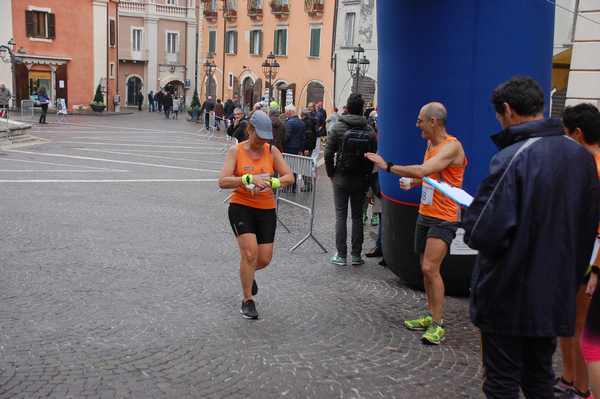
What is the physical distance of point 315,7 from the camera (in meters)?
42.8

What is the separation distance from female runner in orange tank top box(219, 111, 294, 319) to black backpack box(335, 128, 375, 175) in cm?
193

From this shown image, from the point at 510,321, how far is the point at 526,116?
A: 950 millimetres

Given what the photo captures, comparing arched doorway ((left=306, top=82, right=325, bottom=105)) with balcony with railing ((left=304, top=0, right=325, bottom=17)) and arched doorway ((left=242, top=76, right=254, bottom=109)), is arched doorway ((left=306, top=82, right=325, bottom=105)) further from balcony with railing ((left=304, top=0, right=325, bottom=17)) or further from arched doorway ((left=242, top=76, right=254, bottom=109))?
arched doorway ((left=242, top=76, right=254, bottom=109))

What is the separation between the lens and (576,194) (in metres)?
3.02

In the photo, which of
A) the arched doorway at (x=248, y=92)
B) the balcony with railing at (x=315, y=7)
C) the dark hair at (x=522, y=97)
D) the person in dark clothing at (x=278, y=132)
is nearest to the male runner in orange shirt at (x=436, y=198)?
the dark hair at (x=522, y=97)

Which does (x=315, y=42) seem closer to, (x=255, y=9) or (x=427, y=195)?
(x=255, y=9)

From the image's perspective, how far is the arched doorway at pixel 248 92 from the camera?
50.9m

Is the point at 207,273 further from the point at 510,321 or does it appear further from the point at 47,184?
the point at 47,184

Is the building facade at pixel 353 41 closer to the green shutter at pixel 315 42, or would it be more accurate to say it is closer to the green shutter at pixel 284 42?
the green shutter at pixel 315 42

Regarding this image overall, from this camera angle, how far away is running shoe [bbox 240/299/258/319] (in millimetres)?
5691

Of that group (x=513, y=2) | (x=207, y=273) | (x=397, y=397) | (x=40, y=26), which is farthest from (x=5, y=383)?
(x=40, y=26)

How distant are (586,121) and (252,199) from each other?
2768 millimetres

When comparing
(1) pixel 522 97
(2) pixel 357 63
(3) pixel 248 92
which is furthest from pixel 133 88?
(1) pixel 522 97

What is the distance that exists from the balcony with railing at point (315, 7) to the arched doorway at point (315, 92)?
439 cm
